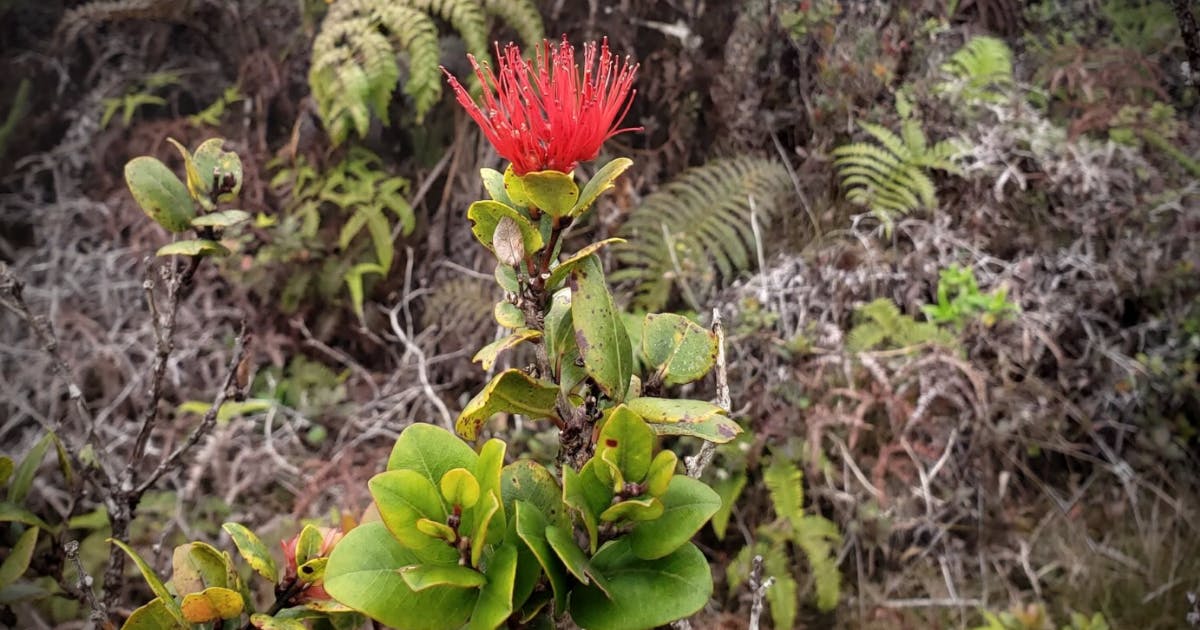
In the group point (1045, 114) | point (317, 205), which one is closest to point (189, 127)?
point (317, 205)

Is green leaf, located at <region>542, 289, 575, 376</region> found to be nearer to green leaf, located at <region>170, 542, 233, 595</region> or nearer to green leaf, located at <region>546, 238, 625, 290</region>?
green leaf, located at <region>546, 238, 625, 290</region>

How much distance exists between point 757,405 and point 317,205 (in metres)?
1.55

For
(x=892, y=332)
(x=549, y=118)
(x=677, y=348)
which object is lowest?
(x=892, y=332)

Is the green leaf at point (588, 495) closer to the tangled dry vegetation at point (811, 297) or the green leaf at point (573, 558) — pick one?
the green leaf at point (573, 558)

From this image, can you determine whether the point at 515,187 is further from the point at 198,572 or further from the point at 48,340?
the point at 48,340

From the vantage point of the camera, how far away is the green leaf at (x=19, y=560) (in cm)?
87

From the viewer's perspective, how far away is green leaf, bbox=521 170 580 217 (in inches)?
Result: 22.1

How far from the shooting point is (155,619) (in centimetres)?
67

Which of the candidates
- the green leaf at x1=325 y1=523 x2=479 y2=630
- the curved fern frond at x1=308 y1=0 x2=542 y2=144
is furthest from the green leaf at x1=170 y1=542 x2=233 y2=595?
the curved fern frond at x1=308 y1=0 x2=542 y2=144

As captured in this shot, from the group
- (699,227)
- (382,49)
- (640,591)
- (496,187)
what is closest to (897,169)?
(699,227)

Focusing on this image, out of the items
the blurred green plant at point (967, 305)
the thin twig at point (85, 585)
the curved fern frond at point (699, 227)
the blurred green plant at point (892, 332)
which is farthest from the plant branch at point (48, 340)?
the blurred green plant at point (967, 305)

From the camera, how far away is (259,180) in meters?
2.48

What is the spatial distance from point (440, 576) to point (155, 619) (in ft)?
1.06

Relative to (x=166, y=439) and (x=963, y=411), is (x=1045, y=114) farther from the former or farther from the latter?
(x=166, y=439)
